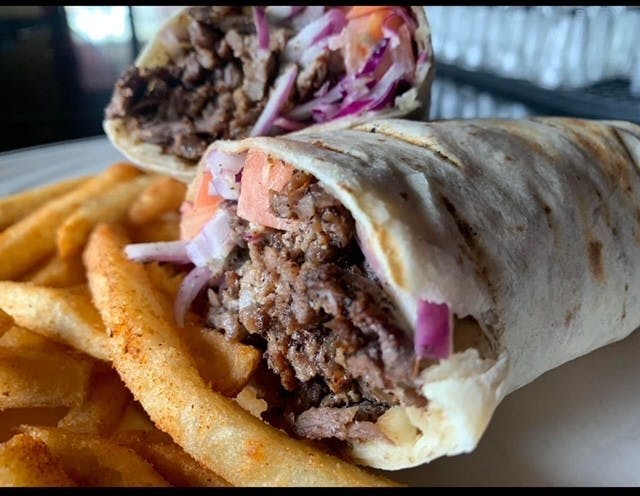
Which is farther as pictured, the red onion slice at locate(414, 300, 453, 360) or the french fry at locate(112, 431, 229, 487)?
the french fry at locate(112, 431, 229, 487)

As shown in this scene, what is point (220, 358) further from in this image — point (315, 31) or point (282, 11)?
point (282, 11)

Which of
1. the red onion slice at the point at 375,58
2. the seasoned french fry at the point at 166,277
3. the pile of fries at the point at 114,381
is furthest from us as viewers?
the red onion slice at the point at 375,58

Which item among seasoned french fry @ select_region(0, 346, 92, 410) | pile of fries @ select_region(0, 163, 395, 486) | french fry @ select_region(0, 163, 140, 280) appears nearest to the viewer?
pile of fries @ select_region(0, 163, 395, 486)

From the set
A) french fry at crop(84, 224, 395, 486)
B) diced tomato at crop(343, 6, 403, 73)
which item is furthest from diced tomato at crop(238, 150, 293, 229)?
diced tomato at crop(343, 6, 403, 73)

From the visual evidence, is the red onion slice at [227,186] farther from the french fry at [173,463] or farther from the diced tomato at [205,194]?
the french fry at [173,463]

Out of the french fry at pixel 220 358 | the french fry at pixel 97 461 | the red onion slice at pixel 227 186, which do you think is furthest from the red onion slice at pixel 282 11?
the french fry at pixel 97 461

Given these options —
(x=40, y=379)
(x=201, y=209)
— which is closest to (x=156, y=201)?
(x=201, y=209)

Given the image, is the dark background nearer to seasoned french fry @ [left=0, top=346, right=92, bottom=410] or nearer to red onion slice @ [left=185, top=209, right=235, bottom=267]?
red onion slice @ [left=185, top=209, right=235, bottom=267]

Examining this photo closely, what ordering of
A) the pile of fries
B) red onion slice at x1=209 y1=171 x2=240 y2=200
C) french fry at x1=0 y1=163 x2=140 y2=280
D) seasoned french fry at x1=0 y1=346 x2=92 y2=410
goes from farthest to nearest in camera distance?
french fry at x1=0 y1=163 x2=140 y2=280, red onion slice at x1=209 y1=171 x2=240 y2=200, seasoned french fry at x1=0 y1=346 x2=92 y2=410, the pile of fries
